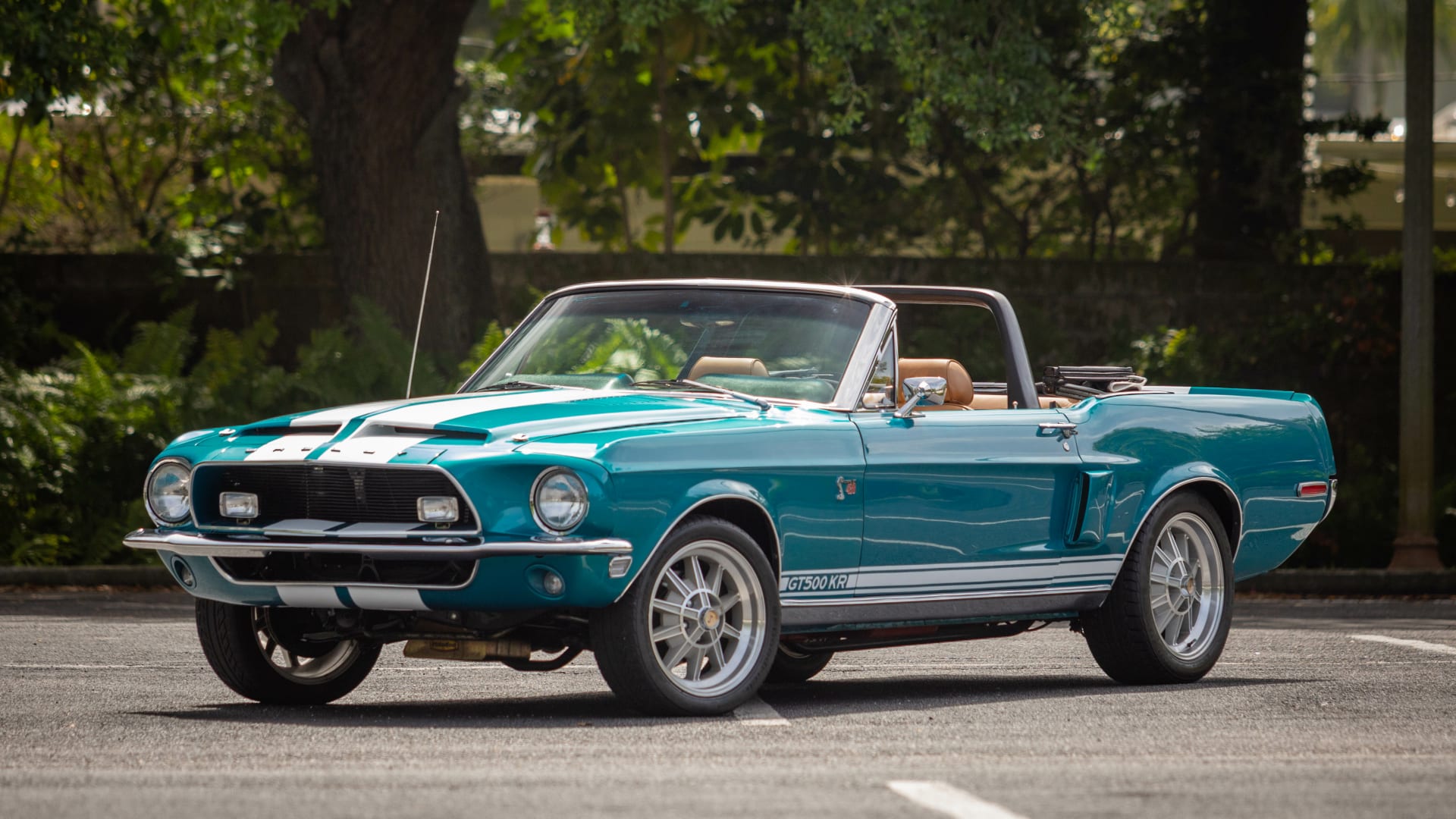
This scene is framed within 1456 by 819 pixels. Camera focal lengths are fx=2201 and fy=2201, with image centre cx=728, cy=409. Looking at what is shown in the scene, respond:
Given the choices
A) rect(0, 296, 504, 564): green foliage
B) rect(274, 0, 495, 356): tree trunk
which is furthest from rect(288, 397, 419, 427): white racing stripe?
rect(274, 0, 495, 356): tree trunk

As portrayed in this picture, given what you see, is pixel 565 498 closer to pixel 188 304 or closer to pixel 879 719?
pixel 879 719

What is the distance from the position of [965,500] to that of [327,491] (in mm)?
2455

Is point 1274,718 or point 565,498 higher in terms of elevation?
point 565,498

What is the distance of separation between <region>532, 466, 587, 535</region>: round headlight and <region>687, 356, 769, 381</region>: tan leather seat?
1320mm

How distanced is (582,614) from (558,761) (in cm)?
91

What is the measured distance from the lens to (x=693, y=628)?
740 centimetres

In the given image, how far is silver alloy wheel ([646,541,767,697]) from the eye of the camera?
7332 mm

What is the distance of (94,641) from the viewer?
11.0 meters

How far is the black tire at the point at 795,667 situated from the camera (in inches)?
366

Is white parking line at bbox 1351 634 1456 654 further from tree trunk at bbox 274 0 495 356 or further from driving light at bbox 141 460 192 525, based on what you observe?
tree trunk at bbox 274 0 495 356

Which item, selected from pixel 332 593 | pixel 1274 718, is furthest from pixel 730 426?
pixel 1274 718

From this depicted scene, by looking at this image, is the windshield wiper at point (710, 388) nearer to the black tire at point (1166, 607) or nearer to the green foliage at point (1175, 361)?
the black tire at point (1166, 607)

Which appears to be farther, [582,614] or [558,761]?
[582,614]

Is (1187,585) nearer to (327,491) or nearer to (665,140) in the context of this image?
(327,491)
